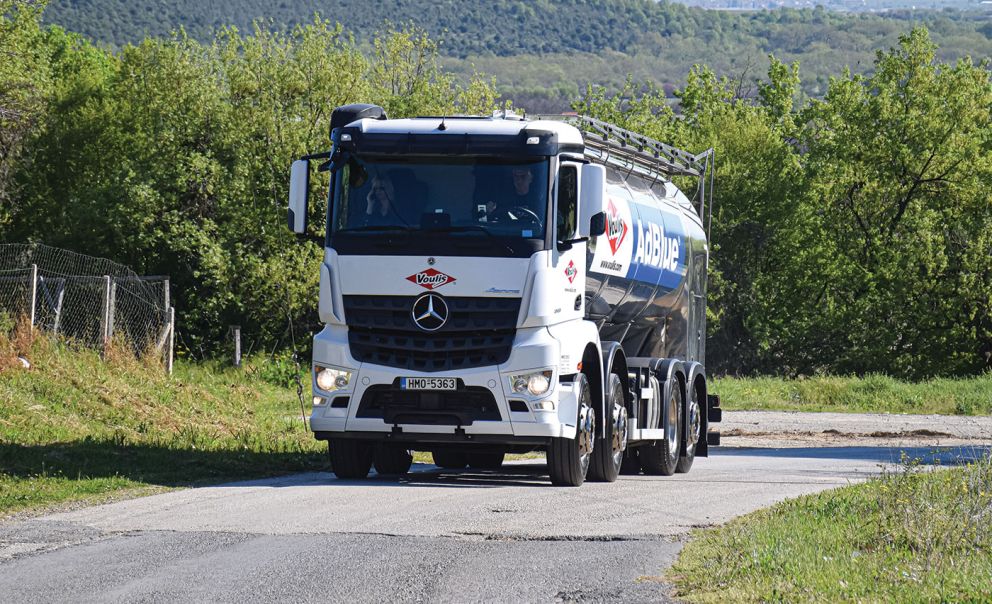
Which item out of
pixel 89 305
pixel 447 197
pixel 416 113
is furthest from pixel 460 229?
pixel 416 113

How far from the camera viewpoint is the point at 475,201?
13.9 meters

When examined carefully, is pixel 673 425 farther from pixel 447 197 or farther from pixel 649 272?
pixel 447 197

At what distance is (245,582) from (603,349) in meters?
7.45

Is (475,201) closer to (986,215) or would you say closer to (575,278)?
(575,278)

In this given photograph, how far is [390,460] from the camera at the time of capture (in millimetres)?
16297

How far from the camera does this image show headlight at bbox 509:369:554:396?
545 inches

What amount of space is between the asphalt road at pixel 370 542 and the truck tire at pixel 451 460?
132 inches

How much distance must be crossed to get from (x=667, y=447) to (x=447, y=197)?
6119 mm

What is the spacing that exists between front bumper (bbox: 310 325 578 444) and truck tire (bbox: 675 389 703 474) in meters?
5.45

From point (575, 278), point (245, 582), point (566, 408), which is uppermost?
point (575, 278)

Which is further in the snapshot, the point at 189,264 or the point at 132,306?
the point at 189,264

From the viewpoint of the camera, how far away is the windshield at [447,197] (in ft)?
45.3

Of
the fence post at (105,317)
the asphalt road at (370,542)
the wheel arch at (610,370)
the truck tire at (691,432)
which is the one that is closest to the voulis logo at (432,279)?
the asphalt road at (370,542)

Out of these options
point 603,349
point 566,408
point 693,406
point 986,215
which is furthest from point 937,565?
point 986,215
